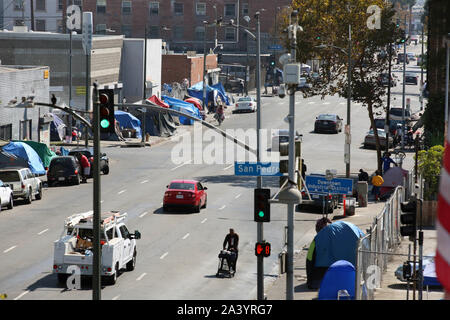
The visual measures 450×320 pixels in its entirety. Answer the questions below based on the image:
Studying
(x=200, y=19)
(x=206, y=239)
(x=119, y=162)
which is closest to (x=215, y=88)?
(x=119, y=162)

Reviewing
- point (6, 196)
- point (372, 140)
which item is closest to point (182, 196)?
point (6, 196)

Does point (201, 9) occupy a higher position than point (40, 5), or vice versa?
point (40, 5)

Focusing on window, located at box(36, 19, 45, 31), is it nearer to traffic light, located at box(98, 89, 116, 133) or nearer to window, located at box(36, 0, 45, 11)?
window, located at box(36, 0, 45, 11)

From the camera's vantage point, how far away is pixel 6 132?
57250mm

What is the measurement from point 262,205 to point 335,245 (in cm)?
428

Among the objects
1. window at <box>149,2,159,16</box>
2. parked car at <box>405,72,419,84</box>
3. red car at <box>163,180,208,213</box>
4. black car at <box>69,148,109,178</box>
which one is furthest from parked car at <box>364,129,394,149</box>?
window at <box>149,2,159,16</box>

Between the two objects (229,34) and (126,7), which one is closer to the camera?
(229,34)

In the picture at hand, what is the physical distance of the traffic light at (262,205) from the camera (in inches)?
1022

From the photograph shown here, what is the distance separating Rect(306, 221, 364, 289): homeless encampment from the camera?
96.4 feet

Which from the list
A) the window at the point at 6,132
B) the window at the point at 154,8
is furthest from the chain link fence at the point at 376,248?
the window at the point at 154,8

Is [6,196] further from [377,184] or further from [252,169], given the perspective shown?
[377,184]

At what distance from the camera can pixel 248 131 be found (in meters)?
73.9
